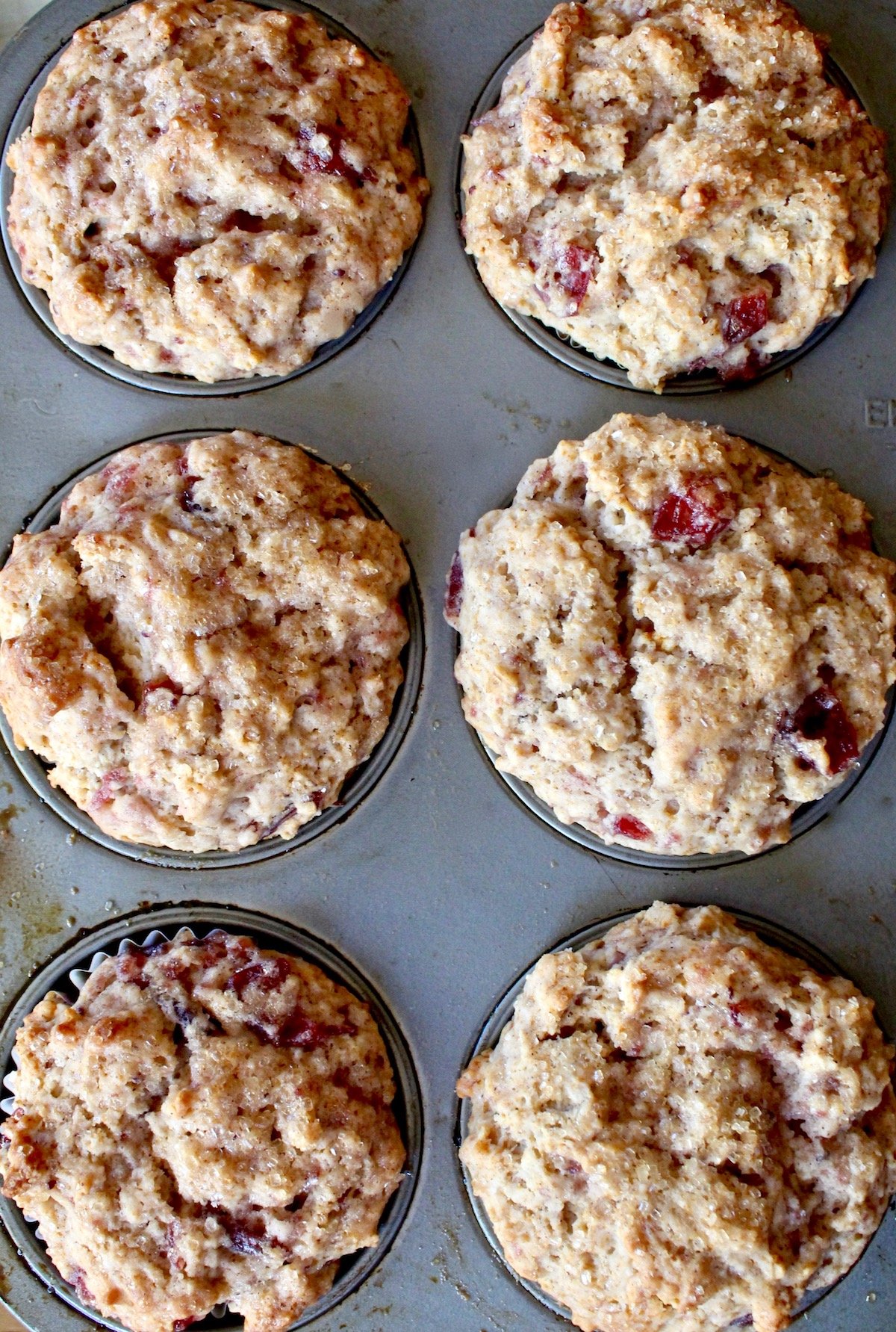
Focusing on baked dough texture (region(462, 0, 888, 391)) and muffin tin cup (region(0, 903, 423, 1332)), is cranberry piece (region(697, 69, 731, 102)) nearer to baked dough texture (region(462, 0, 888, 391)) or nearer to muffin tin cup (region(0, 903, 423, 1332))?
baked dough texture (region(462, 0, 888, 391))

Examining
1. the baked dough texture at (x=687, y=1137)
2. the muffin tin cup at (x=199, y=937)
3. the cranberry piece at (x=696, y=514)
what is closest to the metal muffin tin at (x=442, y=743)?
the muffin tin cup at (x=199, y=937)

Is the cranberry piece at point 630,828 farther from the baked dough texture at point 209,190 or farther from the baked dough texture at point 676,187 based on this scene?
the baked dough texture at point 209,190

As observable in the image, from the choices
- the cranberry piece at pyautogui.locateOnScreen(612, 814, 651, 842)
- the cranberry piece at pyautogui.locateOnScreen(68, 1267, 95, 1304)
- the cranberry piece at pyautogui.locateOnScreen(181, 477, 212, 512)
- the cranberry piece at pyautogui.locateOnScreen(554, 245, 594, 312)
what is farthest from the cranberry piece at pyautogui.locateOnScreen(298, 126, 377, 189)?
the cranberry piece at pyautogui.locateOnScreen(68, 1267, 95, 1304)

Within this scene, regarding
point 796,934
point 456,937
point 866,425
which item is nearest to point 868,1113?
point 796,934

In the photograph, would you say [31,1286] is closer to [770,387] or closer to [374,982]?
[374,982]

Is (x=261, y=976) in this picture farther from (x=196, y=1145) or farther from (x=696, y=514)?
(x=696, y=514)

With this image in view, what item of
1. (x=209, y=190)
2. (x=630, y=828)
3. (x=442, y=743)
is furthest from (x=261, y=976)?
(x=209, y=190)
